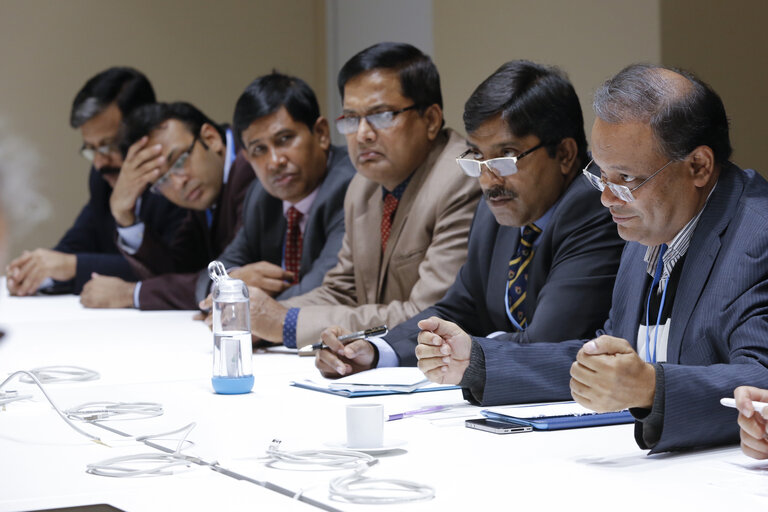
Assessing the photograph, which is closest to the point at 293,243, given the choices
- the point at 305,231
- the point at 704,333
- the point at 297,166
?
the point at 305,231

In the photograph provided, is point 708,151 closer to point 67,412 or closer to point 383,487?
point 383,487

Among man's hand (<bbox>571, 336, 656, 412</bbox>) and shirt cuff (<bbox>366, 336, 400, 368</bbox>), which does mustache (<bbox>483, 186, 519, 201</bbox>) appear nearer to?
shirt cuff (<bbox>366, 336, 400, 368</bbox>)

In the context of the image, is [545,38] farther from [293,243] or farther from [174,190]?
[174,190]

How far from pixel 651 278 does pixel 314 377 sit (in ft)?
2.76

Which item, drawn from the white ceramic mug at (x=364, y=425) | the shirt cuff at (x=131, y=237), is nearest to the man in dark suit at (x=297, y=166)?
the shirt cuff at (x=131, y=237)

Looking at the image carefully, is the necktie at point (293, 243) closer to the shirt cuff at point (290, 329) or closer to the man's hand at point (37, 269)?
the shirt cuff at point (290, 329)

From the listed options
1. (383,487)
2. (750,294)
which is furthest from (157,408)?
(750,294)

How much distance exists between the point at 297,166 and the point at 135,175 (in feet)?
3.76

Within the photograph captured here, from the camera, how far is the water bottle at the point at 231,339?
7.22ft

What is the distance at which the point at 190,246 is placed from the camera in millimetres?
4910

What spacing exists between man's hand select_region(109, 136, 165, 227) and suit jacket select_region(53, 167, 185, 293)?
0.49 ft

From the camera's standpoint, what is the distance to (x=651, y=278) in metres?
1.99

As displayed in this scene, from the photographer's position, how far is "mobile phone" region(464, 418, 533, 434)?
1702 mm

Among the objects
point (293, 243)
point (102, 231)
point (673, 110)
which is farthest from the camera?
point (102, 231)
